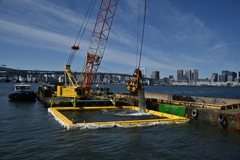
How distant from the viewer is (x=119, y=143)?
553 inches

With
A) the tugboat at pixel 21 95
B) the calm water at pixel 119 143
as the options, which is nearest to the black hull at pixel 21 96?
the tugboat at pixel 21 95

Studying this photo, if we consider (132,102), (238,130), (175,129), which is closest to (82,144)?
(175,129)

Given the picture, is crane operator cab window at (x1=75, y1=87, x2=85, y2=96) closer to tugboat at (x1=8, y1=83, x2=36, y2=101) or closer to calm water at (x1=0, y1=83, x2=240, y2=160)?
tugboat at (x1=8, y1=83, x2=36, y2=101)

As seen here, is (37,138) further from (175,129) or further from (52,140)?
(175,129)

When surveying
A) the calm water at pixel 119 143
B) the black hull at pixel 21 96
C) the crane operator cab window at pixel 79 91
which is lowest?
the calm water at pixel 119 143

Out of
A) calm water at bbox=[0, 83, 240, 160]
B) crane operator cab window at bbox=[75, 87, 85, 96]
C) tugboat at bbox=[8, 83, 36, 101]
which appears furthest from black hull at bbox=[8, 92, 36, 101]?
calm water at bbox=[0, 83, 240, 160]

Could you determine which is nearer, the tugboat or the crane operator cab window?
the crane operator cab window

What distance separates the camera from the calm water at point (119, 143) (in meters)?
12.0

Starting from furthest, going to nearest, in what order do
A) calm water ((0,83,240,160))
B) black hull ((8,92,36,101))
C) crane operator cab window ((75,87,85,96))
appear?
black hull ((8,92,36,101)) < crane operator cab window ((75,87,85,96)) < calm water ((0,83,240,160))

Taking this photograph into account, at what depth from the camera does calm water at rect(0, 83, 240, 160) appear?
1205 cm

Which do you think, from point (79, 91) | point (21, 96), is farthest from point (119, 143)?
point (21, 96)

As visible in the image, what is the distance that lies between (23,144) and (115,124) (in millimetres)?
8085

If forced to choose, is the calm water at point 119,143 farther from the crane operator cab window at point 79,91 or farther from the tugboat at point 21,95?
the tugboat at point 21,95

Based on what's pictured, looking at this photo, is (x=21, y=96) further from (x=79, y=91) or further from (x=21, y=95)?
(x=79, y=91)
